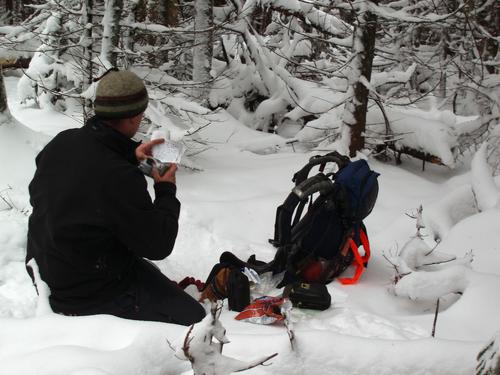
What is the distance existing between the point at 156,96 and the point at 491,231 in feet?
13.0

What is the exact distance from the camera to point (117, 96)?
2.84 metres

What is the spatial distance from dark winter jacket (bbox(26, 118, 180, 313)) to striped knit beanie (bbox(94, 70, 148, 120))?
89mm

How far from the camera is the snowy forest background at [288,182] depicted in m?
1.67

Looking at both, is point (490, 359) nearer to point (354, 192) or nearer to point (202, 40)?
point (354, 192)

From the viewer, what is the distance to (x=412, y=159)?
8.03 metres

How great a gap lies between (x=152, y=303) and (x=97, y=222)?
71cm

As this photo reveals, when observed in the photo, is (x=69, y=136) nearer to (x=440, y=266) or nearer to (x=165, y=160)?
(x=165, y=160)

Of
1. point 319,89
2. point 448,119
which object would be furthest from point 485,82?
point 319,89

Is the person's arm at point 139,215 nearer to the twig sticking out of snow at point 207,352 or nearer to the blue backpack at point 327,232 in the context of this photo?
the blue backpack at point 327,232

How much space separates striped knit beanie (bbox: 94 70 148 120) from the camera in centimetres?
283

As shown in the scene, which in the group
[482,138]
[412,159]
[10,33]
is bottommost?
[412,159]

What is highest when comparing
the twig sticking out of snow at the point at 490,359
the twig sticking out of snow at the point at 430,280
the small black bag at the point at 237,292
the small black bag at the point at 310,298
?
the twig sticking out of snow at the point at 490,359

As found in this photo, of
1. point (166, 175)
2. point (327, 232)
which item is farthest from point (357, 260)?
point (166, 175)

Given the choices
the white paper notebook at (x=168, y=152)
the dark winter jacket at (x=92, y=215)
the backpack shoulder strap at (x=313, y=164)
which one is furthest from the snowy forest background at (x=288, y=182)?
the white paper notebook at (x=168, y=152)
